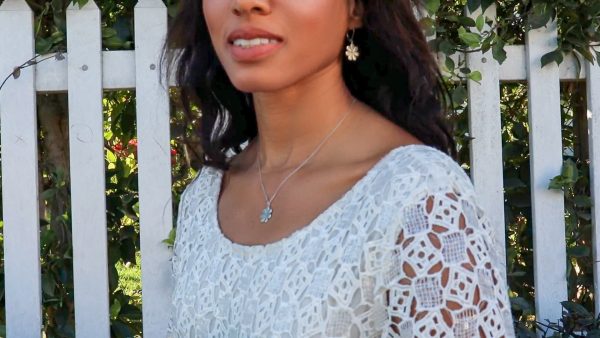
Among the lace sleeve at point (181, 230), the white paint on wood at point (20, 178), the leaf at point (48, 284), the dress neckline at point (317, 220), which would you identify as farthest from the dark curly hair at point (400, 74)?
the leaf at point (48, 284)

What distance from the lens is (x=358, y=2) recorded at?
5.61 feet

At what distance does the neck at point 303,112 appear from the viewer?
5.59 ft

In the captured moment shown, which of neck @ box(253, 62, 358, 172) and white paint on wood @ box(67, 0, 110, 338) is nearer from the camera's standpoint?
neck @ box(253, 62, 358, 172)

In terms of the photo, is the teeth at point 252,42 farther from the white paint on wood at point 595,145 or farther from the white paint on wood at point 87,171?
the white paint on wood at point 595,145

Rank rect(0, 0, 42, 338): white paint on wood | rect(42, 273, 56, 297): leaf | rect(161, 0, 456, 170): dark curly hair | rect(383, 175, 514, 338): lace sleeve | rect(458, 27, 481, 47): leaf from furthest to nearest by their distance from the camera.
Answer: rect(42, 273, 56, 297): leaf
rect(0, 0, 42, 338): white paint on wood
rect(458, 27, 481, 47): leaf
rect(161, 0, 456, 170): dark curly hair
rect(383, 175, 514, 338): lace sleeve

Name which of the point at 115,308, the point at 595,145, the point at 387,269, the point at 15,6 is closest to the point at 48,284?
the point at 115,308

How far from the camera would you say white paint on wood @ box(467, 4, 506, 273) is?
316cm

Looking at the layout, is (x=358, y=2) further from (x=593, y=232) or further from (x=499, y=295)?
(x=593, y=232)

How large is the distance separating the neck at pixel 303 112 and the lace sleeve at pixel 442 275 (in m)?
0.30

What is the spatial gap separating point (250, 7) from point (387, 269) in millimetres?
440

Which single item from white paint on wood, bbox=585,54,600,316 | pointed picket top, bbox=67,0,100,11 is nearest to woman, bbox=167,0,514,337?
pointed picket top, bbox=67,0,100,11

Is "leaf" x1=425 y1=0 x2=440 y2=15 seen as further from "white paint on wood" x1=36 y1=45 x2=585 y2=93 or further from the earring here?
the earring

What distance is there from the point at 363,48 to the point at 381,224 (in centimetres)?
38

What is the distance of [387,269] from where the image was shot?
144 cm
